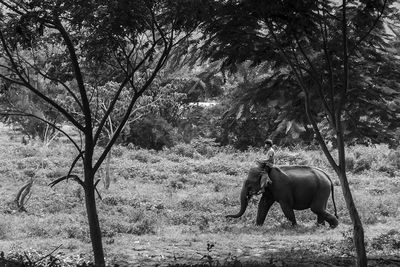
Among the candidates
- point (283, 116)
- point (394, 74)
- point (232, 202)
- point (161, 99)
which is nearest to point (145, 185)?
point (161, 99)

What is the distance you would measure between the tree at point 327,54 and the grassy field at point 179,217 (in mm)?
2204

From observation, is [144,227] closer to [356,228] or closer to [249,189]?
[249,189]

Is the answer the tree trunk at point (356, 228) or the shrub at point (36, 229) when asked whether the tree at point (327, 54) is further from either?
the shrub at point (36, 229)

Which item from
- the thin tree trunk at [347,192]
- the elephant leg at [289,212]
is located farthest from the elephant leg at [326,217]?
the thin tree trunk at [347,192]

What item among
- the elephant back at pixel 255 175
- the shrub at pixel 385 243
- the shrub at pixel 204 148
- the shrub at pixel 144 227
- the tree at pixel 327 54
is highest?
the tree at pixel 327 54

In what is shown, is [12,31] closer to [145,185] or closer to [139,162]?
[145,185]

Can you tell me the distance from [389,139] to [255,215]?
7.53m

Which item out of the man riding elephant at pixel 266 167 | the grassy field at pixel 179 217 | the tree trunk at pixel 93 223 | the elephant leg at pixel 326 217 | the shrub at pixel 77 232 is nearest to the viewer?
the tree trunk at pixel 93 223

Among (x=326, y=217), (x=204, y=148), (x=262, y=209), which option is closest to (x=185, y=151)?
(x=204, y=148)

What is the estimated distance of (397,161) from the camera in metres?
30.4

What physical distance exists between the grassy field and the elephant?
0.48 m

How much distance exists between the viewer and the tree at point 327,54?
26.0ft

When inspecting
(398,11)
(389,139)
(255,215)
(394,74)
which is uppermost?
(398,11)

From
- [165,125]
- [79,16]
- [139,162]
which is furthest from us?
[165,125]
